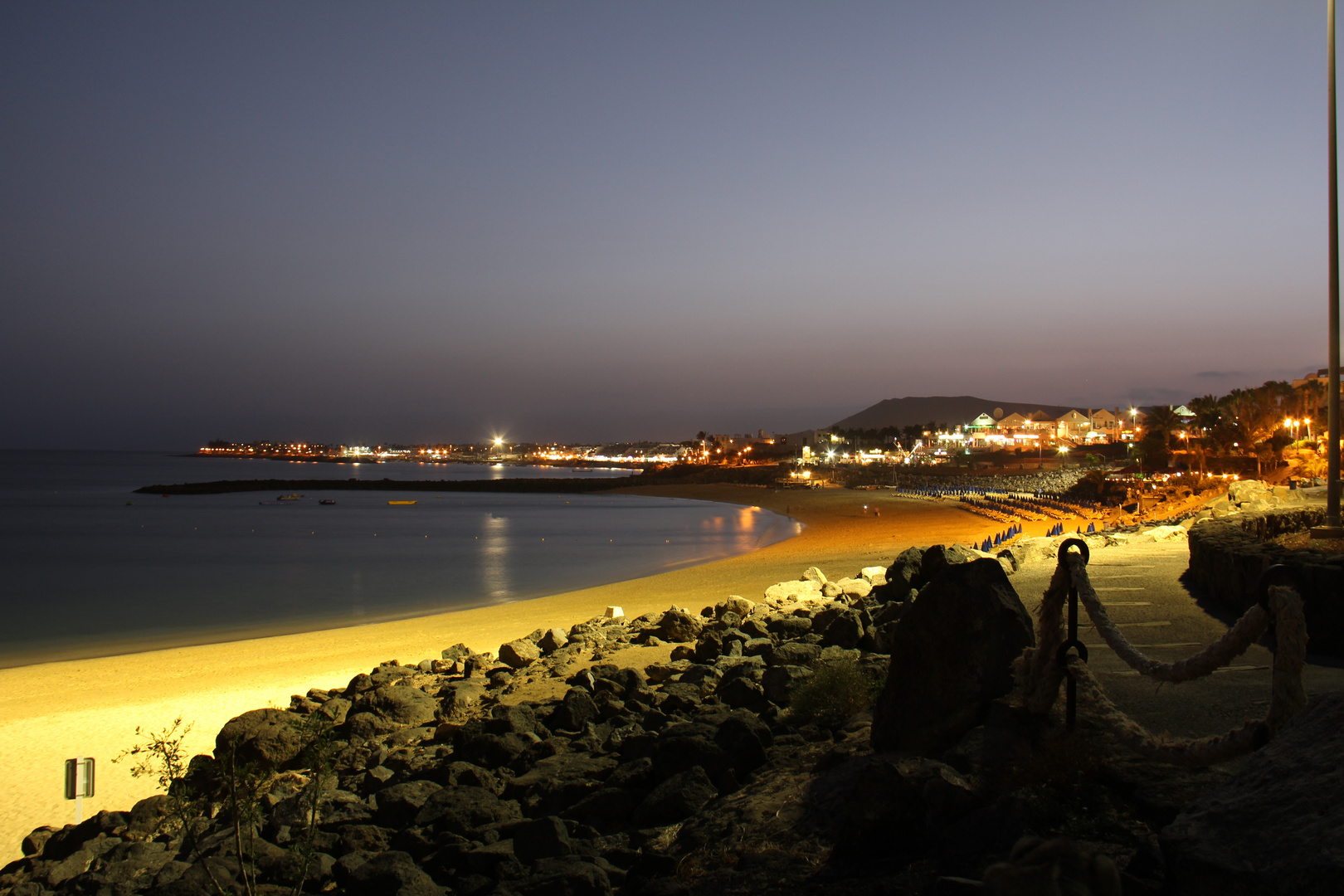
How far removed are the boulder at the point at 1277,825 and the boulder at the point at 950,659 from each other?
2.14 meters

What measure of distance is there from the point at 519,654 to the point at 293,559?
30483 millimetres

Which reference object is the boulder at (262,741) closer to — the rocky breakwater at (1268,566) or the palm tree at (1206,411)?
the rocky breakwater at (1268,566)

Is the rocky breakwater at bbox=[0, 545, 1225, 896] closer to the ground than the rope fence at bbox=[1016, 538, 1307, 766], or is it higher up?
closer to the ground

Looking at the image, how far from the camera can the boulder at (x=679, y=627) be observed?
1359cm

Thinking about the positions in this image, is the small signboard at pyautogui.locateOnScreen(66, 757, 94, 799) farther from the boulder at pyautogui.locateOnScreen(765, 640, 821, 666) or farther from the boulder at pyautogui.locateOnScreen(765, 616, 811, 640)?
the boulder at pyautogui.locateOnScreen(765, 616, 811, 640)

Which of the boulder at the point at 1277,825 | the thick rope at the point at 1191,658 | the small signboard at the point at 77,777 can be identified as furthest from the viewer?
the small signboard at the point at 77,777

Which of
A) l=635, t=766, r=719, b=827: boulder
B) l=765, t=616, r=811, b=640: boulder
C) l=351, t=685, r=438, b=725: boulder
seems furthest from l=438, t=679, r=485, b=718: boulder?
l=635, t=766, r=719, b=827: boulder

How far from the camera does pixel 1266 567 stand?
7363 mm

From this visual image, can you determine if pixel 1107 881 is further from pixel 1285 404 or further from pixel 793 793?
pixel 1285 404

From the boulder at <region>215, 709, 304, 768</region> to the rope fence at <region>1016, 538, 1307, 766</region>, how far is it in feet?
24.7

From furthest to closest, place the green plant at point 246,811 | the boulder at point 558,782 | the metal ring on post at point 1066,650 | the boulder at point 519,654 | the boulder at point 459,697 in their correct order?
the boulder at point 519,654 < the boulder at point 459,697 < the boulder at point 558,782 < the green plant at point 246,811 < the metal ring on post at point 1066,650

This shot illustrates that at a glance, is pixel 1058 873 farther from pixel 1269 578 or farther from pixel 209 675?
pixel 209 675

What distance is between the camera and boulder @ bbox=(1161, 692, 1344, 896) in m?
2.58

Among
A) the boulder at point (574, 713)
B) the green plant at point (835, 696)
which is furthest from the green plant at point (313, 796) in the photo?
the green plant at point (835, 696)
